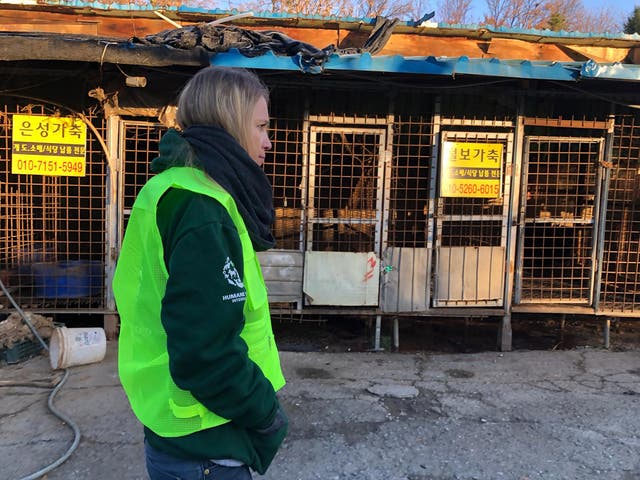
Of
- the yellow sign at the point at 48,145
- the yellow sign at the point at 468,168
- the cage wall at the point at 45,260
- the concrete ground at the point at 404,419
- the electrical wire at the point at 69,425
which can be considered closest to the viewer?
the electrical wire at the point at 69,425

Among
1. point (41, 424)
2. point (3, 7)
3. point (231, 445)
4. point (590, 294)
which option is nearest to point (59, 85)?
point (3, 7)

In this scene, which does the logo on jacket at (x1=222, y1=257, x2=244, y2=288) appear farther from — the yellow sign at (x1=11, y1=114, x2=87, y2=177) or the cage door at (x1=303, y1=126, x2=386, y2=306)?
the yellow sign at (x1=11, y1=114, x2=87, y2=177)

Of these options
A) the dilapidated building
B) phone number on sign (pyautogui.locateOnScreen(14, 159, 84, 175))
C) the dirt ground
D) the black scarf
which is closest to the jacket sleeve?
the black scarf

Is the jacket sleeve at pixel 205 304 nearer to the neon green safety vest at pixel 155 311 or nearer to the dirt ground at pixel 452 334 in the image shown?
the neon green safety vest at pixel 155 311

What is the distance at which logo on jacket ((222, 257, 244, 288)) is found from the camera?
1.26 metres

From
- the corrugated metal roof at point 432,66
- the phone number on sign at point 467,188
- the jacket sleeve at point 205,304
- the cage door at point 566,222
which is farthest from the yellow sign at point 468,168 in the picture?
the jacket sleeve at point 205,304

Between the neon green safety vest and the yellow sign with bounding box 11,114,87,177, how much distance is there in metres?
4.53

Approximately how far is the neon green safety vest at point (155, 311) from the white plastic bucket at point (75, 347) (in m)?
3.87

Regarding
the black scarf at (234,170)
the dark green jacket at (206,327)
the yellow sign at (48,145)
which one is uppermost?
the yellow sign at (48,145)

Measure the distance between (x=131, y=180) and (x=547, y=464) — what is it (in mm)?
4811

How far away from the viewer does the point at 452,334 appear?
21.3ft

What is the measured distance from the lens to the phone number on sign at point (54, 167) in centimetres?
533

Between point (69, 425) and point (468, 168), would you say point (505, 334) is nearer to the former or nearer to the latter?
point (468, 168)

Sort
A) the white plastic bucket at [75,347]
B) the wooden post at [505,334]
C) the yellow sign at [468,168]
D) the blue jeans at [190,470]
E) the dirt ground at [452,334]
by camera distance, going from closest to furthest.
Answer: the blue jeans at [190,470] → the white plastic bucket at [75,347] → the yellow sign at [468,168] → the wooden post at [505,334] → the dirt ground at [452,334]
